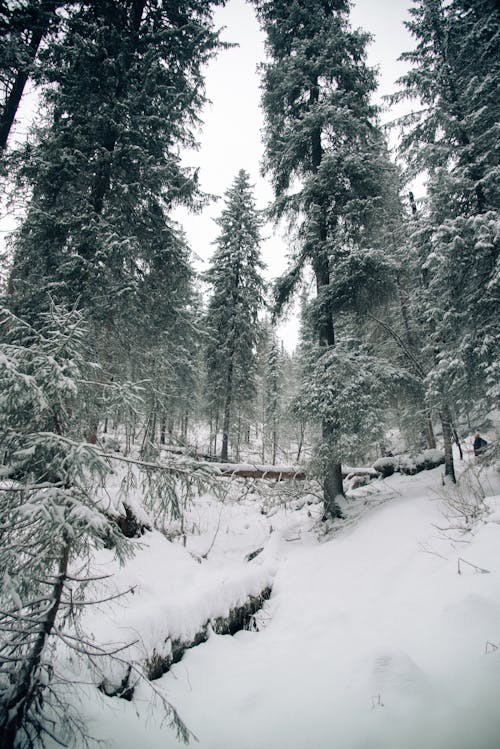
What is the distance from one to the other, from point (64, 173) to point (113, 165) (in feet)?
4.14

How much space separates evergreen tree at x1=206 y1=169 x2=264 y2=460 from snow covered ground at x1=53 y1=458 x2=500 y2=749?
499 inches

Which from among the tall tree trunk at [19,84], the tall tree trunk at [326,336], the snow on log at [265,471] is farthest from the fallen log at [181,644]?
the tall tree trunk at [19,84]

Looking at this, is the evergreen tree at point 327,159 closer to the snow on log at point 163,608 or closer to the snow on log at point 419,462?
the snow on log at point 419,462

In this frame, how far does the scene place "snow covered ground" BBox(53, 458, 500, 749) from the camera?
2623 mm

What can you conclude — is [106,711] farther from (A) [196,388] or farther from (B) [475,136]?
(A) [196,388]

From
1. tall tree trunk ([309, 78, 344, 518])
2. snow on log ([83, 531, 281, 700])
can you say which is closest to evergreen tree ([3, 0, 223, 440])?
tall tree trunk ([309, 78, 344, 518])

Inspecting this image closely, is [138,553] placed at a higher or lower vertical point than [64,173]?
lower

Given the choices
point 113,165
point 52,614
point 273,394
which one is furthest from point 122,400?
point 273,394

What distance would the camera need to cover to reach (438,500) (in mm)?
7836

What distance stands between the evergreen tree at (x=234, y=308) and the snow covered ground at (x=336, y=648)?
12.7 meters

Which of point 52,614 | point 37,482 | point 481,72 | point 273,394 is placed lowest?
point 52,614

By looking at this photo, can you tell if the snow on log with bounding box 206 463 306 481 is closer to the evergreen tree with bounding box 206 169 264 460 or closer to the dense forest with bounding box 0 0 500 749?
the dense forest with bounding box 0 0 500 749

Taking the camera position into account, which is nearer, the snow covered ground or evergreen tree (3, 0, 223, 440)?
the snow covered ground

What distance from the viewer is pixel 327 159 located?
344 inches
